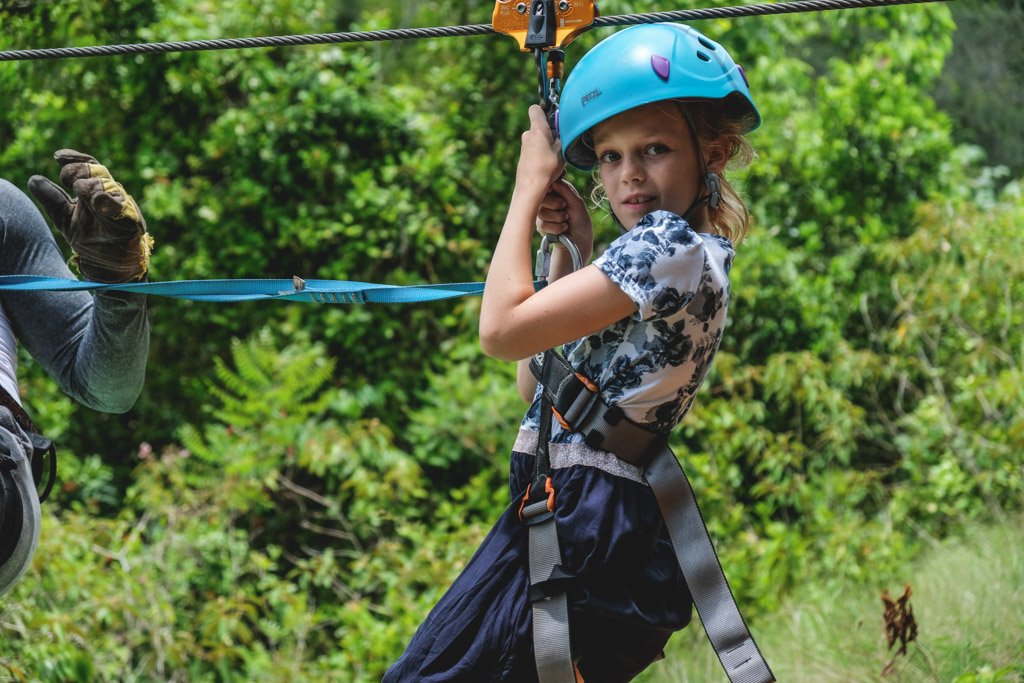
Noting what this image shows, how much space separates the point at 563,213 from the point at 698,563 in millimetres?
649

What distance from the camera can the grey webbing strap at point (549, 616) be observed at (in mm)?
1857

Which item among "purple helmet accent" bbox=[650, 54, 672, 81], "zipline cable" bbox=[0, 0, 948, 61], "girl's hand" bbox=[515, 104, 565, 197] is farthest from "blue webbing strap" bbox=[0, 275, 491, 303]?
"purple helmet accent" bbox=[650, 54, 672, 81]

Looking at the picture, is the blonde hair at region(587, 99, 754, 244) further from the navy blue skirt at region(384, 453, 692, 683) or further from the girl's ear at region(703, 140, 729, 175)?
the navy blue skirt at region(384, 453, 692, 683)

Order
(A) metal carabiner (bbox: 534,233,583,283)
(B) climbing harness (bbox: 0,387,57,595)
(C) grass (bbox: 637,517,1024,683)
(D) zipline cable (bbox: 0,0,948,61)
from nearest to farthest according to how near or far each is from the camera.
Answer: (A) metal carabiner (bbox: 534,233,583,283), (B) climbing harness (bbox: 0,387,57,595), (D) zipline cable (bbox: 0,0,948,61), (C) grass (bbox: 637,517,1024,683)

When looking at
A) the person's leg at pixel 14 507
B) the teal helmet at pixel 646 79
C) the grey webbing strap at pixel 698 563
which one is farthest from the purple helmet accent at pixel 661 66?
the person's leg at pixel 14 507

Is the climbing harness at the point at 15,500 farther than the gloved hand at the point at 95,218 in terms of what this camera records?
No

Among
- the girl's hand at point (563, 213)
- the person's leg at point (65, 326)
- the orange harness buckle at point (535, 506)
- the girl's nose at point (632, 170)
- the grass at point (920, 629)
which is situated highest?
the girl's nose at point (632, 170)

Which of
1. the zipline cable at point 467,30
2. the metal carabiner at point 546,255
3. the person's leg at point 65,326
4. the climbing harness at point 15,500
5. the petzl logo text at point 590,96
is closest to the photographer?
the petzl logo text at point 590,96

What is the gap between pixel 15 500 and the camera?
217 cm

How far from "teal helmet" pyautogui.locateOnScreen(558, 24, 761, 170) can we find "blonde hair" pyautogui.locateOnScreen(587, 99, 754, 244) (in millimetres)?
16

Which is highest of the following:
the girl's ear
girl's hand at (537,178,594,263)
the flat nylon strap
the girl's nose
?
the girl's ear

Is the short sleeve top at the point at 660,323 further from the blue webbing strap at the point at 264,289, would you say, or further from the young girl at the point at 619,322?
Result: the blue webbing strap at the point at 264,289

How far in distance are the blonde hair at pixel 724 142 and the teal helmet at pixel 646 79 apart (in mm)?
16

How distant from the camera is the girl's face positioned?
6.22 ft
